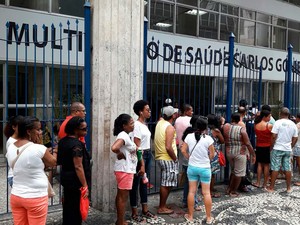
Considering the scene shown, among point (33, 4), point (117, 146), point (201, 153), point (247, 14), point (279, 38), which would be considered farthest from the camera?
point (279, 38)

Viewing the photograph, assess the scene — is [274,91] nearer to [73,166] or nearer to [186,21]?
[186,21]

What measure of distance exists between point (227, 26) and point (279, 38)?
3683 millimetres

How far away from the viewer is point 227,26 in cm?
1334

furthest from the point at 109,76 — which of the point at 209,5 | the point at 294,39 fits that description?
the point at 294,39

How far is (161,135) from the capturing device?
16.1ft

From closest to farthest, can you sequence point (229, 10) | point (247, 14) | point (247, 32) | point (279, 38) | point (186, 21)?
point (186, 21) → point (229, 10) → point (247, 14) → point (247, 32) → point (279, 38)

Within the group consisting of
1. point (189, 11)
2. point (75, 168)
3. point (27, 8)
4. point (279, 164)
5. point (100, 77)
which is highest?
point (189, 11)

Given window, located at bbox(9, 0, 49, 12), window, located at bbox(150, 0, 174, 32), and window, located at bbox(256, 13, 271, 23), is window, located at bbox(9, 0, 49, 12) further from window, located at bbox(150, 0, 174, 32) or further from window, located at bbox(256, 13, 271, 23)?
window, located at bbox(256, 13, 271, 23)

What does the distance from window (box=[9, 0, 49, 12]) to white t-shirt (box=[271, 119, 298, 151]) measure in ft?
20.5

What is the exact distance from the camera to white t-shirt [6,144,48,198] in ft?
9.88

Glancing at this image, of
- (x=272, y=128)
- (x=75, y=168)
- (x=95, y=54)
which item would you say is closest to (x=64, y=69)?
(x=95, y=54)

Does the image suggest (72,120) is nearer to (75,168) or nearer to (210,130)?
(75,168)

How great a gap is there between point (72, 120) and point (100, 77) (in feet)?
4.25

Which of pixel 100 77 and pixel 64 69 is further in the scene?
pixel 64 69
